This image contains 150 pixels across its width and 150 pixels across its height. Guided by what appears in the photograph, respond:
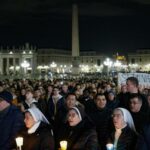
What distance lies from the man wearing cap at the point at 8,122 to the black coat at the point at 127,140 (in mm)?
1609

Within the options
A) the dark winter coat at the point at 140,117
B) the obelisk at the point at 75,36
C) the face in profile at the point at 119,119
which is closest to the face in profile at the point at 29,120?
the face in profile at the point at 119,119

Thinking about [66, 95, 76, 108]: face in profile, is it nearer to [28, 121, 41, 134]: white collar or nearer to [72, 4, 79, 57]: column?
[28, 121, 41, 134]: white collar

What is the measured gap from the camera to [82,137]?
655 centimetres

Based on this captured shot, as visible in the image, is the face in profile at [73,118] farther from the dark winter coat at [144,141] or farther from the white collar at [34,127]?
the dark winter coat at [144,141]

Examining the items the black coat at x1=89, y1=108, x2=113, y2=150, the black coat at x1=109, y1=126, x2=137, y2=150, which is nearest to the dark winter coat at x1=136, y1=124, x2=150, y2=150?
the black coat at x1=109, y1=126, x2=137, y2=150

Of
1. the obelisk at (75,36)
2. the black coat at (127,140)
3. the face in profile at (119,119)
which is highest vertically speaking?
the obelisk at (75,36)

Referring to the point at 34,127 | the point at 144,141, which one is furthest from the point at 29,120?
the point at 144,141

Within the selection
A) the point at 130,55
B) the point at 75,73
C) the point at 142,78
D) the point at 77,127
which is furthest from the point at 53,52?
the point at 77,127

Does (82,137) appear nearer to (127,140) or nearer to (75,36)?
(127,140)

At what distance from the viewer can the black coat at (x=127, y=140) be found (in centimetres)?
662

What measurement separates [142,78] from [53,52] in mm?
150382

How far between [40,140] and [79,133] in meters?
0.62

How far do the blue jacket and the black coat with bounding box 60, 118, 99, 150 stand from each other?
881 millimetres

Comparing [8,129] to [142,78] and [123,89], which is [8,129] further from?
[142,78]
